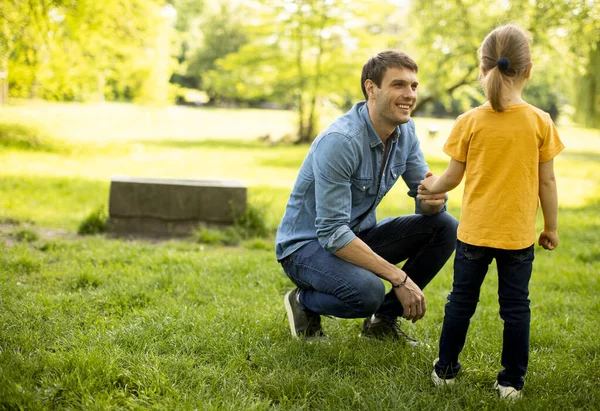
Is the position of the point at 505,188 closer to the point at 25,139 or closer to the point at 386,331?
the point at 386,331

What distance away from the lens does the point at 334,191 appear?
9.93ft

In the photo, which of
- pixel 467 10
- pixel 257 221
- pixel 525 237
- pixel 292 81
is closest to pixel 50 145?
pixel 292 81

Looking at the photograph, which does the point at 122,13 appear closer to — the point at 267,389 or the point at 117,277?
the point at 117,277

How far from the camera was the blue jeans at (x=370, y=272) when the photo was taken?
3049 mm

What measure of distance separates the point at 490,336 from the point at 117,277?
2.61 m

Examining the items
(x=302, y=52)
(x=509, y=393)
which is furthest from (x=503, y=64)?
(x=302, y=52)

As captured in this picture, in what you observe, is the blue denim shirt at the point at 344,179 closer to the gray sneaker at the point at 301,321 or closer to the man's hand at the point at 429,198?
the man's hand at the point at 429,198

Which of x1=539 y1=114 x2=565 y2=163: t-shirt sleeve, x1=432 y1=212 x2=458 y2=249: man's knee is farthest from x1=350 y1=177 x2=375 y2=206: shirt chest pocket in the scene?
x1=539 y1=114 x2=565 y2=163: t-shirt sleeve

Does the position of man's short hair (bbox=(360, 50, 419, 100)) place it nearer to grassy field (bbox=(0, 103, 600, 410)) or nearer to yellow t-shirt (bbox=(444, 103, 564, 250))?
yellow t-shirt (bbox=(444, 103, 564, 250))

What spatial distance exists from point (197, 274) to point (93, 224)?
2.05 meters

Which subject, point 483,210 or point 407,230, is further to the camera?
point 407,230

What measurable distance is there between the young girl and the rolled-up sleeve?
0.54 metres

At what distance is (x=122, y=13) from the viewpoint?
40.9 ft

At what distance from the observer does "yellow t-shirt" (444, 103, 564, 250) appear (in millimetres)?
2602
